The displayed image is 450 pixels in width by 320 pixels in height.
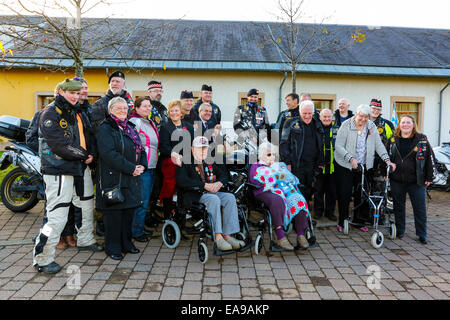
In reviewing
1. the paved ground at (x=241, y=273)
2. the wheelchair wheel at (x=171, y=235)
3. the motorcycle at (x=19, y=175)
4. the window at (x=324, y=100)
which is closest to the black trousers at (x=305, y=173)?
the paved ground at (x=241, y=273)

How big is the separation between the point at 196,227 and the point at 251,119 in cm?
272

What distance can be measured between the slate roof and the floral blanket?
7.88 metres

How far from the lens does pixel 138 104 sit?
4.98 meters

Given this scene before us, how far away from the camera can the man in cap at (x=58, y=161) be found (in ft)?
13.0

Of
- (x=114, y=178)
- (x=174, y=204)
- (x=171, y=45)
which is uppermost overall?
(x=171, y=45)

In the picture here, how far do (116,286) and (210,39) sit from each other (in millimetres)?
13017

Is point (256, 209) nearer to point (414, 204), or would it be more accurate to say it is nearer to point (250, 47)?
point (414, 204)

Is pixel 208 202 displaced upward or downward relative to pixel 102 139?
downward

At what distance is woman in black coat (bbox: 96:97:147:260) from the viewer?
13.9ft

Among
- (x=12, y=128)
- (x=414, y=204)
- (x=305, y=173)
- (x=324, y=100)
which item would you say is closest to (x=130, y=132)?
(x=305, y=173)

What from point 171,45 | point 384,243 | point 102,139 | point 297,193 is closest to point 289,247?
point 297,193

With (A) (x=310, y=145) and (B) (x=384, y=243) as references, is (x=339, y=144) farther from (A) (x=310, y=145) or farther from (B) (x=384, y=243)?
(B) (x=384, y=243)

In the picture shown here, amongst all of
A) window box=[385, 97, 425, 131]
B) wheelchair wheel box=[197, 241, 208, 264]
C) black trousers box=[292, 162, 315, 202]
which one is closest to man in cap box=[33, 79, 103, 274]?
wheelchair wheel box=[197, 241, 208, 264]

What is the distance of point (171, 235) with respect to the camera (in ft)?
16.0
